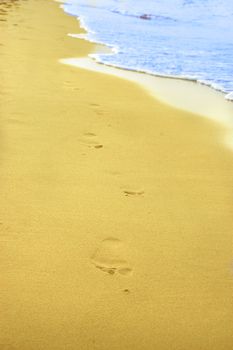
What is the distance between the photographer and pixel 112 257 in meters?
2.40

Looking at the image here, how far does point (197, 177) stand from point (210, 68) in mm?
4444

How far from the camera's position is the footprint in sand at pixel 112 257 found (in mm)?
2318

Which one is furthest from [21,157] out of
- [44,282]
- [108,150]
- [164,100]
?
[164,100]

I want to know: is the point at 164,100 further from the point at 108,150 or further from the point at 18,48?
the point at 18,48

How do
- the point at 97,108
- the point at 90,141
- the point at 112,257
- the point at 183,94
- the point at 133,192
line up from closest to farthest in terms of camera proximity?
the point at 112,257 < the point at 133,192 < the point at 90,141 < the point at 97,108 < the point at 183,94

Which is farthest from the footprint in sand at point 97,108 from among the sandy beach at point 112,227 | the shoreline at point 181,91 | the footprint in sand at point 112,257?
the footprint in sand at point 112,257

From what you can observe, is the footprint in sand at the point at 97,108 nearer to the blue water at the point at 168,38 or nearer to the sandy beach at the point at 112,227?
the sandy beach at the point at 112,227

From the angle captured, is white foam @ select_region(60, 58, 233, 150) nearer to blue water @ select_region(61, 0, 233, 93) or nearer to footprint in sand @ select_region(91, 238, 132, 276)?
blue water @ select_region(61, 0, 233, 93)

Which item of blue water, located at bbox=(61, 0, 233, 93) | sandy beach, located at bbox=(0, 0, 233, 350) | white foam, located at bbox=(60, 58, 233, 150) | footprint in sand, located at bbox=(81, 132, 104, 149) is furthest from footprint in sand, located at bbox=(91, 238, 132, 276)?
blue water, located at bbox=(61, 0, 233, 93)

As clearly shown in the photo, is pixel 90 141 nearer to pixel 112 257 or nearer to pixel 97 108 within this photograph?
pixel 97 108

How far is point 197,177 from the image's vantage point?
3.38 metres

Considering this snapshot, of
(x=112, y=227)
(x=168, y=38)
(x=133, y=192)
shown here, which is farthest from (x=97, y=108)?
(x=168, y=38)

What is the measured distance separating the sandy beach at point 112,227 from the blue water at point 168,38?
2451 millimetres

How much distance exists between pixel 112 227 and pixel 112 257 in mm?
274
